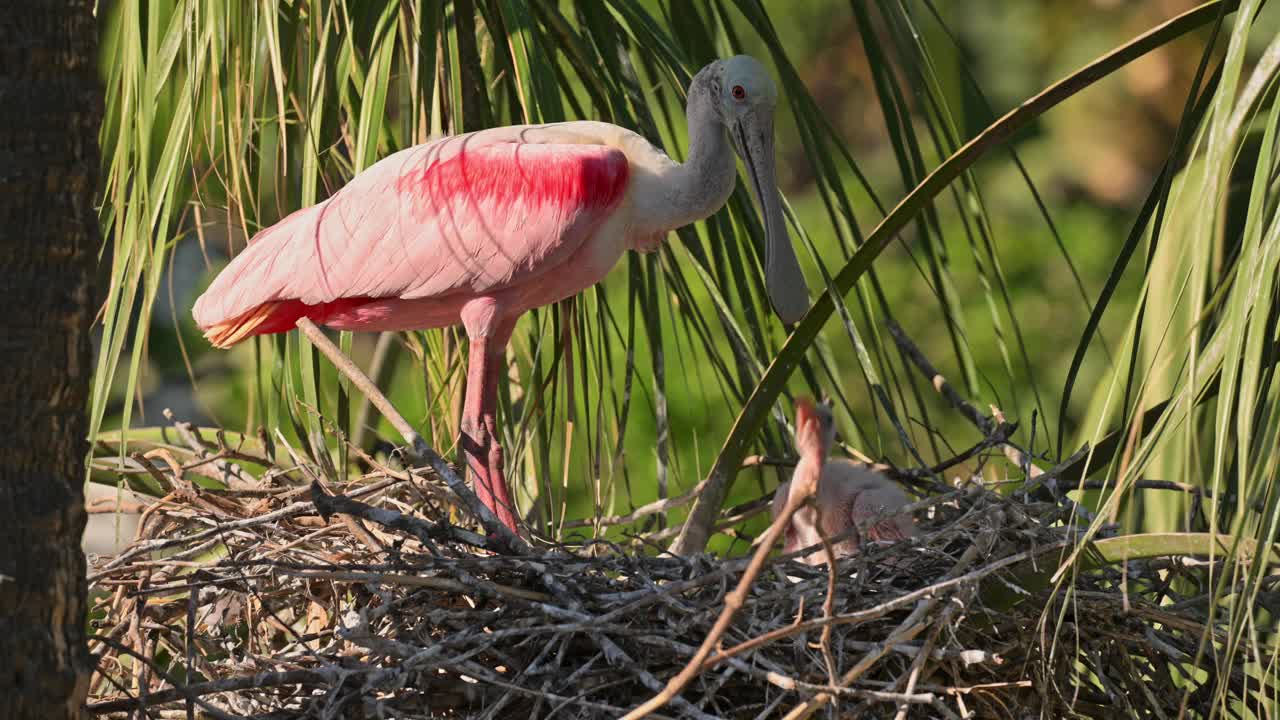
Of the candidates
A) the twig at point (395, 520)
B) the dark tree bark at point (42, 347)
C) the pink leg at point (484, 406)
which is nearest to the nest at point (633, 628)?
the twig at point (395, 520)

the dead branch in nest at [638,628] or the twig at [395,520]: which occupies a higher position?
the twig at [395,520]

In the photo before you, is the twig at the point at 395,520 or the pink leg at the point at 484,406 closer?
the twig at the point at 395,520

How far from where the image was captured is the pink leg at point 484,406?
11.7 feet

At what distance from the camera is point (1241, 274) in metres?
1.77

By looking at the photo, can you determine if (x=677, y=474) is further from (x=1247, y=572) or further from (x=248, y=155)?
(x=1247, y=572)

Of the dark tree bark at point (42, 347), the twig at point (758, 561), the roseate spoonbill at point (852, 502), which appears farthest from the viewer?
the roseate spoonbill at point (852, 502)

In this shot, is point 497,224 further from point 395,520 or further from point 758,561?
point 758,561

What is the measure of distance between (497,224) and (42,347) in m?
1.70

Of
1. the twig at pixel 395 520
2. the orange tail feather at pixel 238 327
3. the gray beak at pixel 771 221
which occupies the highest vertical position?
the gray beak at pixel 771 221

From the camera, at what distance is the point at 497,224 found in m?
3.53

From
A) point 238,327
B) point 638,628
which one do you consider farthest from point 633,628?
point 238,327

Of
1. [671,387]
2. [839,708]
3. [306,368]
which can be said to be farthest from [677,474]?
[671,387]

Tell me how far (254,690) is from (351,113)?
1.73 m

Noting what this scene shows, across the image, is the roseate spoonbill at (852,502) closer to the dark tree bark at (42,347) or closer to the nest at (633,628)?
the nest at (633,628)
